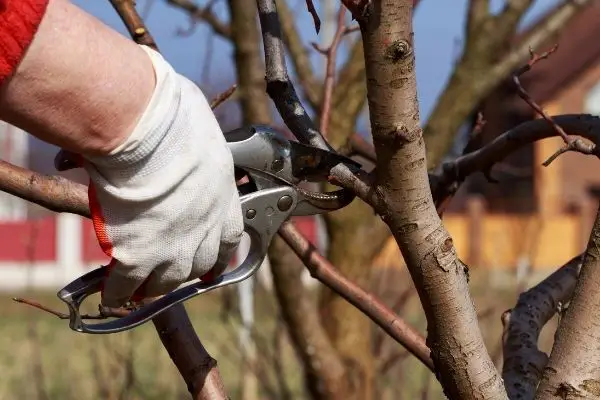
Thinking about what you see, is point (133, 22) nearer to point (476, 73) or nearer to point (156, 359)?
point (476, 73)

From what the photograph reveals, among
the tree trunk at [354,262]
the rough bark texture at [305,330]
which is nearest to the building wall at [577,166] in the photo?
the tree trunk at [354,262]

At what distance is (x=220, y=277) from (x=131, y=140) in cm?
33

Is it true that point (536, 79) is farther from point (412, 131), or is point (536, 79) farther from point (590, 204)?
point (590, 204)

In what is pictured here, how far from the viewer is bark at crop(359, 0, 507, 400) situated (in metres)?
1.16

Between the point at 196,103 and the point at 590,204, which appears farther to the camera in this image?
the point at 590,204

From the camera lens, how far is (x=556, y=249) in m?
22.8

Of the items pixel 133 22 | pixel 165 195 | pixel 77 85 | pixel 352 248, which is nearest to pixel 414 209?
pixel 165 195

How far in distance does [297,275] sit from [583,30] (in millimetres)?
24305

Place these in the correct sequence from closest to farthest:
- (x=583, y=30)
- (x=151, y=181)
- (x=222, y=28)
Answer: (x=151, y=181) → (x=222, y=28) → (x=583, y=30)

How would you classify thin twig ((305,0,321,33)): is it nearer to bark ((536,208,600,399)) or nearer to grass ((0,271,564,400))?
bark ((536,208,600,399))

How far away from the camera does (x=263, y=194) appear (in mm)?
1408

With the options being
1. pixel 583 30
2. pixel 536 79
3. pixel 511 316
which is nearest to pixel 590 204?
pixel 583 30

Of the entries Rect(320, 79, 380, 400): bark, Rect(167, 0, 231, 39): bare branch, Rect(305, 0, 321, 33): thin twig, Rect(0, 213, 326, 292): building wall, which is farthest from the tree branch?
Rect(0, 213, 326, 292): building wall

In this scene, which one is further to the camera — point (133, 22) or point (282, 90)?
point (133, 22)
